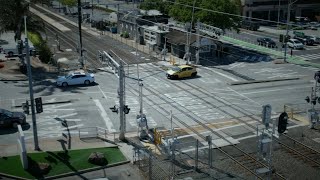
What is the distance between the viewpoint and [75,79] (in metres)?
47.7

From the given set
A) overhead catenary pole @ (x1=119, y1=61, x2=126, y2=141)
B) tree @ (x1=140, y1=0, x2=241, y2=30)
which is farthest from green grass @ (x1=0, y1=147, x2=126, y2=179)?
tree @ (x1=140, y1=0, x2=241, y2=30)

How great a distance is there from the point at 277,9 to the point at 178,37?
49.7 metres

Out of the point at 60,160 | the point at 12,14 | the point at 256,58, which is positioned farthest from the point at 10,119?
the point at 256,58

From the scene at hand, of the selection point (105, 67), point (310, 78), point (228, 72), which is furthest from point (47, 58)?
point (310, 78)

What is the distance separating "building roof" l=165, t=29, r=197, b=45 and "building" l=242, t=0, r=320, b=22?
3953cm

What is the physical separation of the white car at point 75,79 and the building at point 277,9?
61.9m

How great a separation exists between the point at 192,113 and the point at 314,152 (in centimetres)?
1167

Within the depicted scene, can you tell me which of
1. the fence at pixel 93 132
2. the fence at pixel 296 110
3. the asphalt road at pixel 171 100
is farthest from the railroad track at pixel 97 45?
the fence at pixel 296 110

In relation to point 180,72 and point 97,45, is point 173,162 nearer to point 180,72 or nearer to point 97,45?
point 180,72

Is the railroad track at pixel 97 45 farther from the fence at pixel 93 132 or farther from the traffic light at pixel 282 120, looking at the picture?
the traffic light at pixel 282 120

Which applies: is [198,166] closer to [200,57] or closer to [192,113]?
[192,113]

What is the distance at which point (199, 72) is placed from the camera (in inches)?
2147

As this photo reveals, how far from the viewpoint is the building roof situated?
6182cm

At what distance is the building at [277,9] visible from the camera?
335ft
